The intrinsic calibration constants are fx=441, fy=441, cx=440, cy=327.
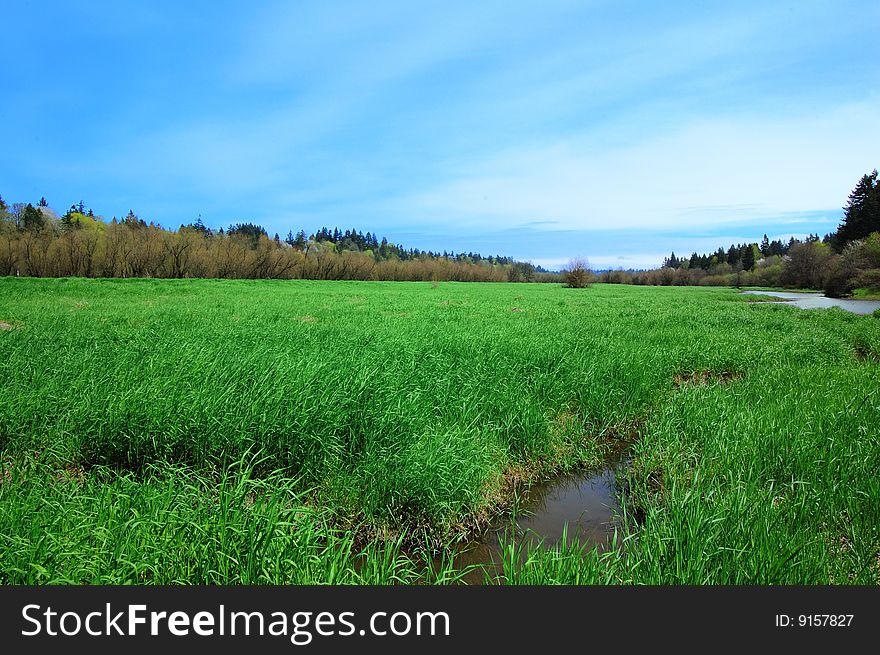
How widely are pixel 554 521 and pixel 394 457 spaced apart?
5.59 feet

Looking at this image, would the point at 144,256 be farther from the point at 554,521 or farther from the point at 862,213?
the point at 862,213

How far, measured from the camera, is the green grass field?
2783 millimetres

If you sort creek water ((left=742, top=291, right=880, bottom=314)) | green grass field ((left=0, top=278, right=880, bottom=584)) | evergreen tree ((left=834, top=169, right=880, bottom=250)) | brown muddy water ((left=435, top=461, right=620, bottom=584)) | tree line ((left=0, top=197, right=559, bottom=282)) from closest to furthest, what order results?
green grass field ((left=0, top=278, right=880, bottom=584)), brown muddy water ((left=435, top=461, right=620, bottom=584)), creek water ((left=742, top=291, right=880, bottom=314)), tree line ((left=0, top=197, right=559, bottom=282)), evergreen tree ((left=834, top=169, right=880, bottom=250))

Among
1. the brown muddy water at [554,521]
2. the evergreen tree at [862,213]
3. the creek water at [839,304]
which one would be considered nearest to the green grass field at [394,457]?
the brown muddy water at [554,521]

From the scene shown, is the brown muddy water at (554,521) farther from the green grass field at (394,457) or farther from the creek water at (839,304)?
the creek water at (839,304)

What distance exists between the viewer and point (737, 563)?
2842 mm

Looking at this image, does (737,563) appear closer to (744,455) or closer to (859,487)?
(859,487)

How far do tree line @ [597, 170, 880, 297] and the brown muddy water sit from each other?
5227 centimetres

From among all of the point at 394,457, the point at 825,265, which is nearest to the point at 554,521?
the point at 394,457

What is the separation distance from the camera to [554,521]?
4.35 meters

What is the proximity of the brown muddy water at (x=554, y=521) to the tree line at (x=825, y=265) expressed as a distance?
52265 millimetres

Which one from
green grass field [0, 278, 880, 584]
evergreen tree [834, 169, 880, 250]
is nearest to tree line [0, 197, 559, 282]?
green grass field [0, 278, 880, 584]

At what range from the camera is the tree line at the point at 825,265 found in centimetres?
4453

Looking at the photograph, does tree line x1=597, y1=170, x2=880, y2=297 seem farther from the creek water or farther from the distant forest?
the creek water
